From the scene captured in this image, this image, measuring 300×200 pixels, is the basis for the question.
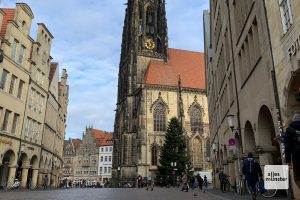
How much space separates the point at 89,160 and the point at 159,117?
47897 mm

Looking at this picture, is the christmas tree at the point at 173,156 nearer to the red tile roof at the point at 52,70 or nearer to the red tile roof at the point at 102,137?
the red tile roof at the point at 52,70

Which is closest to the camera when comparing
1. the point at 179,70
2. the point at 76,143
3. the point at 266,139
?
the point at 266,139

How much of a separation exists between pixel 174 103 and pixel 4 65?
3909 centimetres

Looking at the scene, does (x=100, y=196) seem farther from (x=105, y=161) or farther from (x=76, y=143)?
(x=76, y=143)

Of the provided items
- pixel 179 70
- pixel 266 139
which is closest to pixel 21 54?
pixel 266 139

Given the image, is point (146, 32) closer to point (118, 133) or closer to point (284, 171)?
point (118, 133)

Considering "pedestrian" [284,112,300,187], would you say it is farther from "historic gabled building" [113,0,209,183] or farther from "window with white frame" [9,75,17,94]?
"historic gabled building" [113,0,209,183]

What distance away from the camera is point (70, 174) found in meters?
103

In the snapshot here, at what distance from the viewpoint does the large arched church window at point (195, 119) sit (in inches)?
2351

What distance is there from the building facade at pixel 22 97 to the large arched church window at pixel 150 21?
37.1m

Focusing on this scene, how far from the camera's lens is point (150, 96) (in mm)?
57625

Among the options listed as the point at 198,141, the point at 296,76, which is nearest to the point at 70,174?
the point at 198,141

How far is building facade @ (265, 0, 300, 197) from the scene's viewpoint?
8875mm

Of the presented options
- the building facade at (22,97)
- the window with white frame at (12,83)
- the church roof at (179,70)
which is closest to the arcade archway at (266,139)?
the building facade at (22,97)
